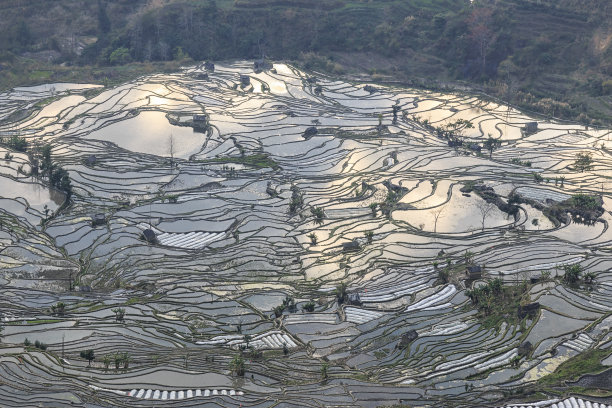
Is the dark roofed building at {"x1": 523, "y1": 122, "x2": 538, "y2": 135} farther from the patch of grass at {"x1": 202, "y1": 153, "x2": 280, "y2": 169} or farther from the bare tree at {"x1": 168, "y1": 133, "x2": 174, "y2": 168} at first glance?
the bare tree at {"x1": 168, "y1": 133, "x2": 174, "y2": 168}

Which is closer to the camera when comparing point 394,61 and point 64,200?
point 64,200

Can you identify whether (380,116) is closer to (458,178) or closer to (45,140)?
(458,178)

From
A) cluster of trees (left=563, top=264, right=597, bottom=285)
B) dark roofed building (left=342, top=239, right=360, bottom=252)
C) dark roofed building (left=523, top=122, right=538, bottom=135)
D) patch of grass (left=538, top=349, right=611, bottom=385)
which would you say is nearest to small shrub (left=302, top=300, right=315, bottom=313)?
dark roofed building (left=342, top=239, right=360, bottom=252)

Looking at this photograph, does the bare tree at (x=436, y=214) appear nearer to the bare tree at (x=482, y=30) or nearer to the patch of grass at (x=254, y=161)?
the patch of grass at (x=254, y=161)

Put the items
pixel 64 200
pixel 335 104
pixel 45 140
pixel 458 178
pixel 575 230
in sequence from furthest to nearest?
1. pixel 335 104
2. pixel 45 140
3. pixel 458 178
4. pixel 64 200
5. pixel 575 230

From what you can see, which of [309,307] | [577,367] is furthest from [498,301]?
[309,307]

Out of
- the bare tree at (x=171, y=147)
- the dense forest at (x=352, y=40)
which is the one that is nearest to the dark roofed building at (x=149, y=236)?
the bare tree at (x=171, y=147)

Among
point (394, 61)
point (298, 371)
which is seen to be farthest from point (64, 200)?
point (394, 61)
